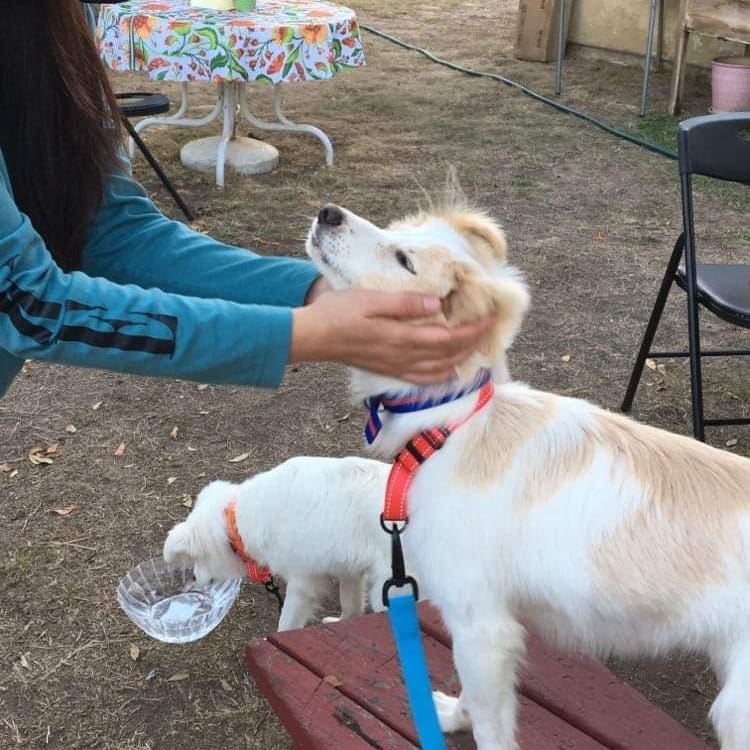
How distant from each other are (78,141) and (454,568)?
1.11 meters

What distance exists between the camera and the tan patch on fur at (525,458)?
1.65m

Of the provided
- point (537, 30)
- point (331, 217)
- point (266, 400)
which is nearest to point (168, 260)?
point (331, 217)

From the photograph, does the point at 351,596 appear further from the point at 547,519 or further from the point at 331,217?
A: the point at 331,217

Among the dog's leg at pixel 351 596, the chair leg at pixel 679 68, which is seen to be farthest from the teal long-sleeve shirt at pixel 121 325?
the chair leg at pixel 679 68

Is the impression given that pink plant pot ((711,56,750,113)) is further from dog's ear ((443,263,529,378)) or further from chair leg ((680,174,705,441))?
dog's ear ((443,263,529,378))

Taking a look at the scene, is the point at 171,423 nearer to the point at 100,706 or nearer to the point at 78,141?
the point at 100,706

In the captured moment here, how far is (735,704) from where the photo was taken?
154 cm

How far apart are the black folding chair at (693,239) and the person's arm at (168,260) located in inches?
67.3

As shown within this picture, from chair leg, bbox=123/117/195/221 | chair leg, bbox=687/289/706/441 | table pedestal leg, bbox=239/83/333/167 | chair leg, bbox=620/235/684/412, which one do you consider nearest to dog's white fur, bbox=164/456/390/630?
chair leg, bbox=687/289/706/441

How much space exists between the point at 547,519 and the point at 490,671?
1.05 ft

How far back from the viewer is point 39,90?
1.71 metres

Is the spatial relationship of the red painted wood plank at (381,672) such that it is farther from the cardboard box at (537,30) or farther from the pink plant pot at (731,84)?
the cardboard box at (537,30)

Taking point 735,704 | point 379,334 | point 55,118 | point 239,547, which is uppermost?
point 55,118

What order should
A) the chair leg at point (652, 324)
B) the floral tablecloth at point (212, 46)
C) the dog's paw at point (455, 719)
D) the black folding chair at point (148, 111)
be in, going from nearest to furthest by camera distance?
the dog's paw at point (455, 719) → the chair leg at point (652, 324) → the black folding chair at point (148, 111) → the floral tablecloth at point (212, 46)
